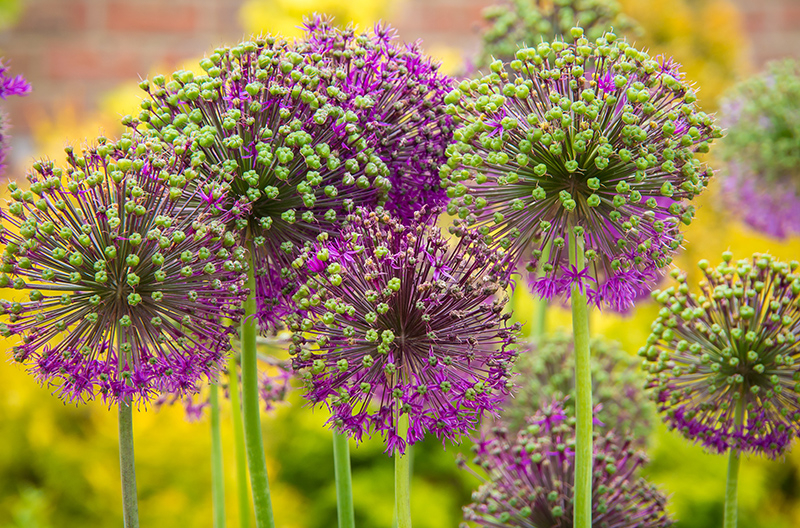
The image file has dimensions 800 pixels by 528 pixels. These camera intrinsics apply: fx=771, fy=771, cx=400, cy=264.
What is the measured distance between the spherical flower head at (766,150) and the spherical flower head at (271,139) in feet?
4.83

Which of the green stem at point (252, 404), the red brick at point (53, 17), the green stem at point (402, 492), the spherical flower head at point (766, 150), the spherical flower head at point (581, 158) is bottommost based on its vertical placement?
the green stem at point (402, 492)

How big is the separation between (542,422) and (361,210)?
1.79ft

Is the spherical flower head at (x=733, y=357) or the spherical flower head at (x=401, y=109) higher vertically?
the spherical flower head at (x=401, y=109)

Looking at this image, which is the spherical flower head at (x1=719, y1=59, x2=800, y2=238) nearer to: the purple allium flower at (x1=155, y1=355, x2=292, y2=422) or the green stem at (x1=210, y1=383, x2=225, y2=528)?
the purple allium flower at (x1=155, y1=355, x2=292, y2=422)

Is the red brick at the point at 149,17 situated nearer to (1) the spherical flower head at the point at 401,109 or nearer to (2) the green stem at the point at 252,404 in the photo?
(1) the spherical flower head at the point at 401,109

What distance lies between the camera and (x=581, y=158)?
95cm

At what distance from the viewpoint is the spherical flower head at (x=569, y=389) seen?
1.64 metres

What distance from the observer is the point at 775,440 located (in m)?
1.08

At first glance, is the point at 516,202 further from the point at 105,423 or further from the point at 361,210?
the point at 105,423

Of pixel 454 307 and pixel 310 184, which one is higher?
pixel 310 184

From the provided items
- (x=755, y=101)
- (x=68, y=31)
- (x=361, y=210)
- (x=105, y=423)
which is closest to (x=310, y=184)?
(x=361, y=210)

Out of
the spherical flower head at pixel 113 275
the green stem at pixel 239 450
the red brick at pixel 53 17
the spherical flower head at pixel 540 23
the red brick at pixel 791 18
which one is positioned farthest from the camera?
the red brick at pixel 791 18

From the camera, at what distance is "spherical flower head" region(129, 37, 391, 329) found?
94 cm

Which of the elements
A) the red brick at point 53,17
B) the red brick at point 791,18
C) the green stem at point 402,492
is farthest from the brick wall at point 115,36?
the green stem at point 402,492
